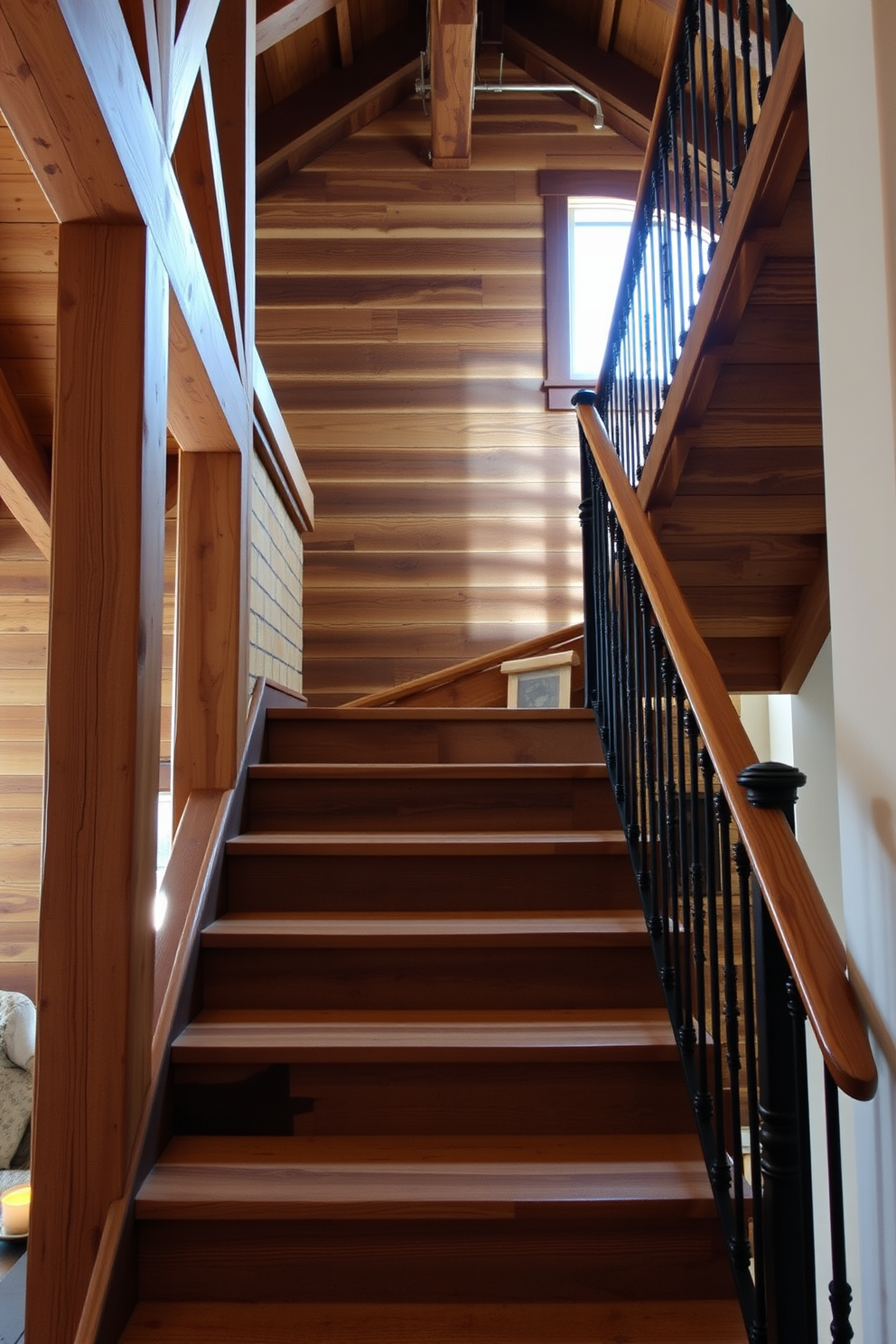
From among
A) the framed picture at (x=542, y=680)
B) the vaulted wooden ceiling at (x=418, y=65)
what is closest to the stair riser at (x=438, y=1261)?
the framed picture at (x=542, y=680)

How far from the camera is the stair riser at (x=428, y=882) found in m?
2.87

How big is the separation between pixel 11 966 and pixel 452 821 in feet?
8.47

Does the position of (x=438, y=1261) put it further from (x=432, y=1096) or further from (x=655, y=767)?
(x=655, y=767)

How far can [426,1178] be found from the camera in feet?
6.76

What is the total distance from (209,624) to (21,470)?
136 cm

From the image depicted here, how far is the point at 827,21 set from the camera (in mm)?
1685

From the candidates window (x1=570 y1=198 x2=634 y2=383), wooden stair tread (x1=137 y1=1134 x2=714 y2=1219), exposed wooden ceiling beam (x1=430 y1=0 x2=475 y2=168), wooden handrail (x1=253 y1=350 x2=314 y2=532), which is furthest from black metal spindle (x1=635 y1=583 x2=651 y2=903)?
window (x1=570 y1=198 x2=634 y2=383)

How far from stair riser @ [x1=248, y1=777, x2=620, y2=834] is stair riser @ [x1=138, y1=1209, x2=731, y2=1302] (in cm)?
127

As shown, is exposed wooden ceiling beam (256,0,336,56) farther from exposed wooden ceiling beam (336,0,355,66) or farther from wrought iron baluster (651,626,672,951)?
wrought iron baluster (651,626,672,951)

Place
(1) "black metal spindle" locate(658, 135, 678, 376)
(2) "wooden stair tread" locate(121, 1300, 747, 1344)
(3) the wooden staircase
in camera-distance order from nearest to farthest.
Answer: (2) "wooden stair tread" locate(121, 1300, 747, 1344) < (3) the wooden staircase < (1) "black metal spindle" locate(658, 135, 678, 376)

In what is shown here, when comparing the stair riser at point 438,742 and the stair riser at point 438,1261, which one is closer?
the stair riser at point 438,1261

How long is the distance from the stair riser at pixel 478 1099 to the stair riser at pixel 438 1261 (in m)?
0.30

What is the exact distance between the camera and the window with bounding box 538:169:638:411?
6.10 m

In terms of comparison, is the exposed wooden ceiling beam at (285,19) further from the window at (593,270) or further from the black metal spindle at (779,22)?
the black metal spindle at (779,22)
